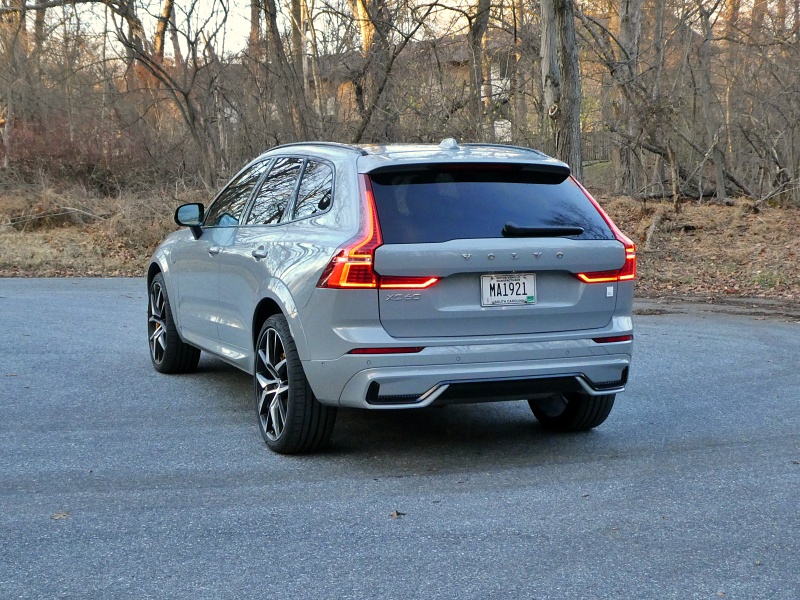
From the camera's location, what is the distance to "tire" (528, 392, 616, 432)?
6.36 metres

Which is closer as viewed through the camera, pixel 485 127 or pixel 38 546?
pixel 38 546

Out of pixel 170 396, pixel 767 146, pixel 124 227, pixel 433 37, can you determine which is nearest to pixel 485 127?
pixel 433 37

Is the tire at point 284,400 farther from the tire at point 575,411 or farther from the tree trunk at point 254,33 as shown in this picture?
the tree trunk at point 254,33

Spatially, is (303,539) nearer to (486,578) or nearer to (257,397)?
(486,578)

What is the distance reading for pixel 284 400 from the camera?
5988 mm

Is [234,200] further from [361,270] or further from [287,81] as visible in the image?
[287,81]

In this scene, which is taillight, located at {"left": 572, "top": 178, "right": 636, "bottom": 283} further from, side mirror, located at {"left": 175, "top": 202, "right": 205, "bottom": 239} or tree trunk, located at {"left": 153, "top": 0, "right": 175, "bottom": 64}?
tree trunk, located at {"left": 153, "top": 0, "right": 175, "bottom": 64}

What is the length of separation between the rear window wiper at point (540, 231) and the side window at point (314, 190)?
3.39 ft

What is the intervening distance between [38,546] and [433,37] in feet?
72.9

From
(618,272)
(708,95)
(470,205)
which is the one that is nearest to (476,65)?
(708,95)

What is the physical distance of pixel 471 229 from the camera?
5.55m

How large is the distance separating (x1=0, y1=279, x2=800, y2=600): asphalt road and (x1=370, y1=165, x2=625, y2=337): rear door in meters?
0.84

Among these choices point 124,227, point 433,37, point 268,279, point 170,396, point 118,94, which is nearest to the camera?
point 268,279

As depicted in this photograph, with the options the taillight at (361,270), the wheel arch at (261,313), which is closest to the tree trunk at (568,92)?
the wheel arch at (261,313)
